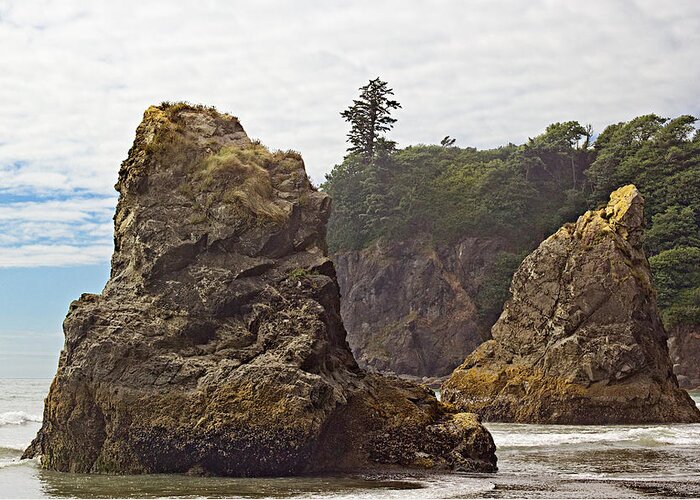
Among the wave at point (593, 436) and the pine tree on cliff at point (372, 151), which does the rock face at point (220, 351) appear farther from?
the pine tree on cliff at point (372, 151)

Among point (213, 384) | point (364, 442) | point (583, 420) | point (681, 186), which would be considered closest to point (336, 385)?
point (364, 442)

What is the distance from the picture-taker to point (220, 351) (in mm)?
16203

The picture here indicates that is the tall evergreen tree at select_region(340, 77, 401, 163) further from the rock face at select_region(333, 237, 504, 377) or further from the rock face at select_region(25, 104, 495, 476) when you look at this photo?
the rock face at select_region(25, 104, 495, 476)

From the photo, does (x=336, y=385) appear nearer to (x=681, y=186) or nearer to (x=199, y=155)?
(x=199, y=155)

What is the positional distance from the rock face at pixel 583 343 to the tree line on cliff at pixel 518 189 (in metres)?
29.3

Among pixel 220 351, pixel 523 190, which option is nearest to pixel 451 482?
pixel 220 351

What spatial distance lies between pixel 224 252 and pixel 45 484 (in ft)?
17.2

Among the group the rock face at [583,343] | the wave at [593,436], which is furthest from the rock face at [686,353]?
the wave at [593,436]

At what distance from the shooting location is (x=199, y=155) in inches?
722

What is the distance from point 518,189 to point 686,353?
2610 centimetres

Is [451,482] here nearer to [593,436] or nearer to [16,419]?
[593,436]

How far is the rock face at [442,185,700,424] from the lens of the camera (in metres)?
33.1

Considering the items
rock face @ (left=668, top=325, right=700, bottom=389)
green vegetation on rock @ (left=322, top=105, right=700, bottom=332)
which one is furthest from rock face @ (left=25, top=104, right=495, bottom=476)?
green vegetation on rock @ (left=322, top=105, right=700, bottom=332)

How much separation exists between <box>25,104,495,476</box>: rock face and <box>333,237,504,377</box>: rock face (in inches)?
2229
